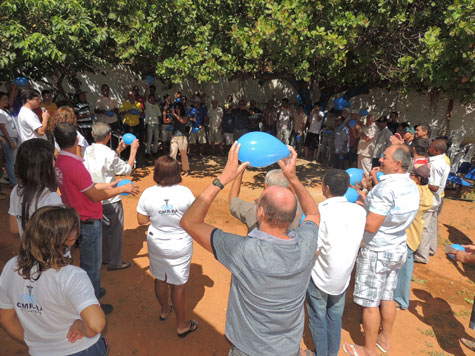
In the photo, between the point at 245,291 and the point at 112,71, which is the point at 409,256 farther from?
the point at 112,71

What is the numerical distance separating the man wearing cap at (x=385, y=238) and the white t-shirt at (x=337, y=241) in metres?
0.26

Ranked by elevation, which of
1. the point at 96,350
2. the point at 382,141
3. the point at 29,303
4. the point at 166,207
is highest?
the point at 382,141

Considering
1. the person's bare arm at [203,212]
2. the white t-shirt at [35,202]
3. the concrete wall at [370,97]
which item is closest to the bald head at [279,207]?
the person's bare arm at [203,212]

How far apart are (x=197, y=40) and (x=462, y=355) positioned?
6.86 meters

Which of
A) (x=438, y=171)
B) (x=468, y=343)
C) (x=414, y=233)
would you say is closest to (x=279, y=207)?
(x=414, y=233)

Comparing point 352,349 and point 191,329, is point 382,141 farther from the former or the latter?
point 191,329

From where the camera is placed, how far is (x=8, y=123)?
595 centimetres

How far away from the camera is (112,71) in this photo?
36.3 ft

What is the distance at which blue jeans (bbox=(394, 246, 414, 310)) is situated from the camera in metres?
3.89

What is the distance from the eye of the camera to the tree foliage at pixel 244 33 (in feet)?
19.7

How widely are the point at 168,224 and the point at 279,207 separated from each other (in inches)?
61.6

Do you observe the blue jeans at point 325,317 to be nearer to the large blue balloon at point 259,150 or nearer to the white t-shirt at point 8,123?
the large blue balloon at point 259,150

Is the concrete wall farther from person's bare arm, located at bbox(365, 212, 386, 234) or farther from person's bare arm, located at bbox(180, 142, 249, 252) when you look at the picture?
person's bare arm, located at bbox(180, 142, 249, 252)

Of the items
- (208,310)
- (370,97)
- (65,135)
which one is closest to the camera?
(65,135)
